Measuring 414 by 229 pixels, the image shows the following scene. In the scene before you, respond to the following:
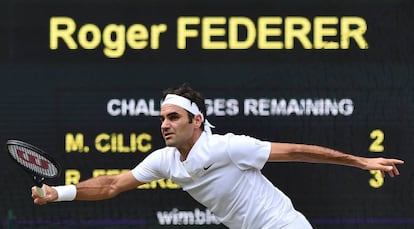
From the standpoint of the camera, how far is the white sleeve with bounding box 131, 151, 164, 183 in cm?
544

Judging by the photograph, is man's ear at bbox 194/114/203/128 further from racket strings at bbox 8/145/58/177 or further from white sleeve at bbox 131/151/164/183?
racket strings at bbox 8/145/58/177

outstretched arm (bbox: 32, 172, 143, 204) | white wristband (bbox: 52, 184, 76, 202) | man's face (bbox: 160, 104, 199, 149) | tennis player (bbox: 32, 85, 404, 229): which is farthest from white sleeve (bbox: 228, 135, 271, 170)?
white wristband (bbox: 52, 184, 76, 202)

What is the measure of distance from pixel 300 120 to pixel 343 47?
0.54 meters

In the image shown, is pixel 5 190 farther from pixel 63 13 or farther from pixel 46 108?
pixel 63 13

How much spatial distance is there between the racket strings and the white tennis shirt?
656 millimetres

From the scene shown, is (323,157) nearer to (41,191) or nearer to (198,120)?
(198,120)

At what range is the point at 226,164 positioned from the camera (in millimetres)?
5211

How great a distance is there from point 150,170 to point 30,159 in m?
0.65

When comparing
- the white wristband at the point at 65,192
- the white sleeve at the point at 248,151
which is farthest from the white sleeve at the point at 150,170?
the white sleeve at the point at 248,151

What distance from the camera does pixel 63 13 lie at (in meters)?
6.64

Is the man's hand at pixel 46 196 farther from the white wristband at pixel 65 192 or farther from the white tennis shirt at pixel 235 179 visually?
the white tennis shirt at pixel 235 179

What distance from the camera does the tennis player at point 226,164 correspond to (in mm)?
5121

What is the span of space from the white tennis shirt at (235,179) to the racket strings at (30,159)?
0.66 metres

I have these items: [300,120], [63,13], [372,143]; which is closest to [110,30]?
[63,13]
